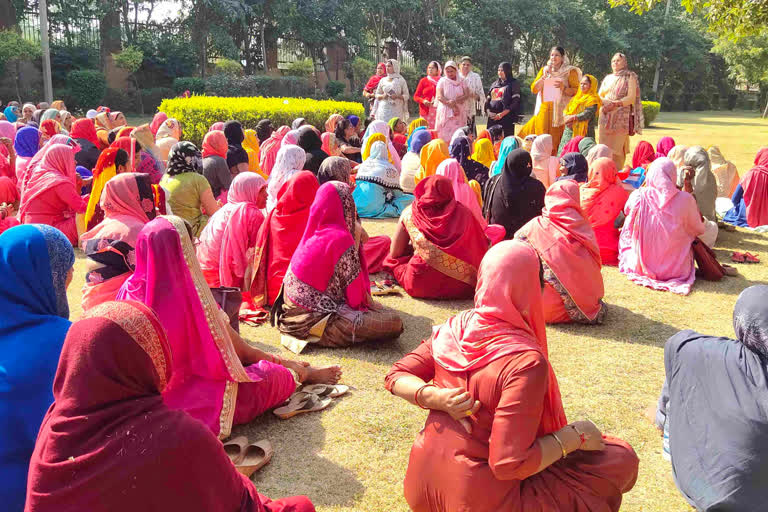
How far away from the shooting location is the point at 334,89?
23.2m

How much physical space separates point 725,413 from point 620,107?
753cm

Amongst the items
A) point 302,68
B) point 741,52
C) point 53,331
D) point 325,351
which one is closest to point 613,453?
point 53,331

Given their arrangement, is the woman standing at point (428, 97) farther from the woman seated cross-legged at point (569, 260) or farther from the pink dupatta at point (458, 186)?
the woman seated cross-legged at point (569, 260)

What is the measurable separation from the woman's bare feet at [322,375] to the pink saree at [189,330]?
1.67 feet

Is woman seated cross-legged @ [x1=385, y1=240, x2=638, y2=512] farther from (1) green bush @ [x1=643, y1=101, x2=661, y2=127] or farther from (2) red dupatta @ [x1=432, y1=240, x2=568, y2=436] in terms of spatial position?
(1) green bush @ [x1=643, y1=101, x2=661, y2=127]

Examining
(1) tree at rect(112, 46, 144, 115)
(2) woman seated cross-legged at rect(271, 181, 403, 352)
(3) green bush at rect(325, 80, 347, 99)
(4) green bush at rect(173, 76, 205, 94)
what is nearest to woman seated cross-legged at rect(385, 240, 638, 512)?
(2) woman seated cross-legged at rect(271, 181, 403, 352)

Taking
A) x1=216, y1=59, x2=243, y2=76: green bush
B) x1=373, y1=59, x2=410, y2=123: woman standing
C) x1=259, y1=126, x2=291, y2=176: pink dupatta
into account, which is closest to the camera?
x1=259, y1=126, x2=291, y2=176: pink dupatta

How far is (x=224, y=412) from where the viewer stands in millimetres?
3062

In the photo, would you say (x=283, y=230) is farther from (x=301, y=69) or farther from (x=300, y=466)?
(x=301, y=69)

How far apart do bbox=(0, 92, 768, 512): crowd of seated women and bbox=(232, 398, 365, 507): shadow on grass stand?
0.14m

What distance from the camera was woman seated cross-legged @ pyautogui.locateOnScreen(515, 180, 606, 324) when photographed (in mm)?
4625

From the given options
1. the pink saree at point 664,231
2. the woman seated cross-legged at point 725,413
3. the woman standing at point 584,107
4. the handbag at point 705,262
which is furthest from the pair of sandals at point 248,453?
the woman standing at point 584,107

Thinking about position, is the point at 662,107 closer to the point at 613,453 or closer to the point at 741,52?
the point at 741,52

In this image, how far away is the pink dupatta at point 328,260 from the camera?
4098 mm
